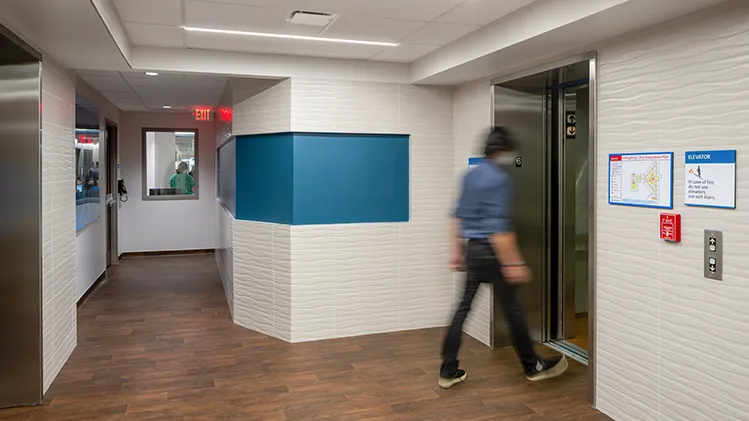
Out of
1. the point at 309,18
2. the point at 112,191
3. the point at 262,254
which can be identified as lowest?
the point at 262,254

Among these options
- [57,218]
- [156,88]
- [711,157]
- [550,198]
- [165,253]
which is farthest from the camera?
[165,253]

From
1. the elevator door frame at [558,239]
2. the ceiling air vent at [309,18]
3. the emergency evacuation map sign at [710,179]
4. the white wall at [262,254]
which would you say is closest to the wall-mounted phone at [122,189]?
the white wall at [262,254]

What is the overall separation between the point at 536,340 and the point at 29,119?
14.3ft

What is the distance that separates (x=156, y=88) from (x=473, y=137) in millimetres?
4171

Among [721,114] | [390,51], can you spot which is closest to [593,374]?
[721,114]

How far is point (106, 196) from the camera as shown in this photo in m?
9.08

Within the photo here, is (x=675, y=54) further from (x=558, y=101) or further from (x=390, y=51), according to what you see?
(x=390, y=51)

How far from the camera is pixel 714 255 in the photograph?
3.10 metres

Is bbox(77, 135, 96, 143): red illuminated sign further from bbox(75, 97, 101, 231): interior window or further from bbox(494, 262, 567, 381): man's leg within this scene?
bbox(494, 262, 567, 381): man's leg

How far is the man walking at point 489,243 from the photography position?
421cm

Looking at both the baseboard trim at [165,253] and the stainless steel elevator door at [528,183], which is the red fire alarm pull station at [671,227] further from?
the baseboard trim at [165,253]

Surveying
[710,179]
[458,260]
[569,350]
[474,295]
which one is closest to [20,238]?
[458,260]

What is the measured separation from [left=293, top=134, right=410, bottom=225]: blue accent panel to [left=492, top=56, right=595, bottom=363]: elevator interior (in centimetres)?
112

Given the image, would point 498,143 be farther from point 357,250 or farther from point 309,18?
point 357,250
